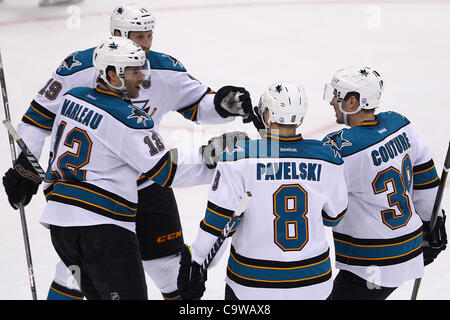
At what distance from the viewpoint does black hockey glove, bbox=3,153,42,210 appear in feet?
10.1

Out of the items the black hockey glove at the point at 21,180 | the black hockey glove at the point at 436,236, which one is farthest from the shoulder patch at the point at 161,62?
the black hockey glove at the point at 436,236

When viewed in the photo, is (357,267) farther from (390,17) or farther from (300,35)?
(390,17)

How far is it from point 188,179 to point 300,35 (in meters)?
4.92

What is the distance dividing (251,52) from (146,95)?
12.9ft

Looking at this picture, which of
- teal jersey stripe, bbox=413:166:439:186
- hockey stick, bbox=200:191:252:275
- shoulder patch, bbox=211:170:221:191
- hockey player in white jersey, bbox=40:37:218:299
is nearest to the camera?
hockey stick, bbox=200:191:252:275

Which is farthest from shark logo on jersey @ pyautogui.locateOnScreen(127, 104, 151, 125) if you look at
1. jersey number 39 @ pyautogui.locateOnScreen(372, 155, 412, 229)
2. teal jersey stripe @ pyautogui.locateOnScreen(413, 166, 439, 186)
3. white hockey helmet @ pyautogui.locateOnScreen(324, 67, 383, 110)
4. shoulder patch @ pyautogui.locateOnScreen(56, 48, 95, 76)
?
teal jersey stripe @ pyautogui.locateOnScreen(413, 166, 439, 186)

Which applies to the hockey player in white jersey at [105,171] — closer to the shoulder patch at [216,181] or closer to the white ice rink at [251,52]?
the shoulder patch at [216,181]

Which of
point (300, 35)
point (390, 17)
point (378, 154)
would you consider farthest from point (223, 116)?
point (390, 17)

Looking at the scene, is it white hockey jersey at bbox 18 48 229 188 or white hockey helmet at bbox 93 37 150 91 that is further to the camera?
white hockey jersey at bbox 18 48 229 188

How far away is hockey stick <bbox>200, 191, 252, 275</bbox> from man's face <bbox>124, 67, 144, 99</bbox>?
0.72 meters

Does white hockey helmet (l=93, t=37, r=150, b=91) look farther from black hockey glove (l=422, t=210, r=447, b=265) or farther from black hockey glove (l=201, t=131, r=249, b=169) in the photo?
black hockey glove (l=422, t=210, r=447, b=265)

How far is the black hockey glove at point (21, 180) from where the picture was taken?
308 centimetres

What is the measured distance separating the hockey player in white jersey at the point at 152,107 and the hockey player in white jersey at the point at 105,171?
1.12 ft

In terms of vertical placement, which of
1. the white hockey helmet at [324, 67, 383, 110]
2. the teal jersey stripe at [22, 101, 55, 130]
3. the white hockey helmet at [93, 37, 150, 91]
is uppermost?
the white hockey helmet at [93, 37, 150, 91]
